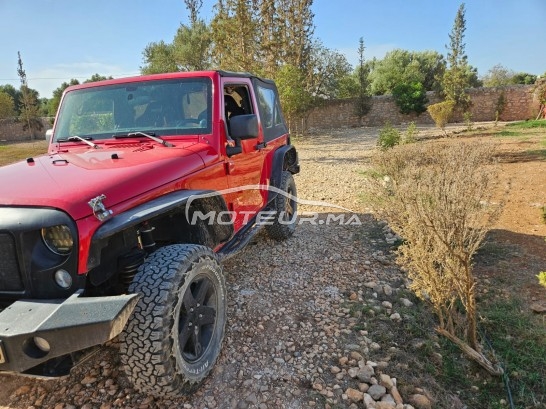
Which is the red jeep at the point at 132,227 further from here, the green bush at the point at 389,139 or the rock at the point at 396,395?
the green bush at the point at 389,139

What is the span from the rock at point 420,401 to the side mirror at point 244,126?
2157mm

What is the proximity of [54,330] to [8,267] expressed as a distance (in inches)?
19.1

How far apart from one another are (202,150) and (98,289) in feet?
4.00

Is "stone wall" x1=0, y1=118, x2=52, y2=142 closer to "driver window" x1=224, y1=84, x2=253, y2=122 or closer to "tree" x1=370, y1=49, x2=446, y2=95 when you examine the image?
"tree" x1=370, y1=49, x2=446, y2=95

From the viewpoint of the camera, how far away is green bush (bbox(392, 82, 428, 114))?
24.7 m

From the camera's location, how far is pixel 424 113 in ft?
82.3

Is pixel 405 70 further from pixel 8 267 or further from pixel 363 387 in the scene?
pixel 8 267

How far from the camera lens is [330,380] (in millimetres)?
2412

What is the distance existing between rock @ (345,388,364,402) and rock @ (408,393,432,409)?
30 centimetres

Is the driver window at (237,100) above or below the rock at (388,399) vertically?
above

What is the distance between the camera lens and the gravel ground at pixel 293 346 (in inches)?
89.4

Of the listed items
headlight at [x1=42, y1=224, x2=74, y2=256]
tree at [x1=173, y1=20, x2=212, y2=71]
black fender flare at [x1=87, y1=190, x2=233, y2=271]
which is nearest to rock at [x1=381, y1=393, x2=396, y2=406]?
black fender flare at [x1=87, y1=190, x2=233, y2=271]

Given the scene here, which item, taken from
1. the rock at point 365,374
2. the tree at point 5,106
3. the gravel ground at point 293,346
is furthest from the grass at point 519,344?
the tree at point 5,106

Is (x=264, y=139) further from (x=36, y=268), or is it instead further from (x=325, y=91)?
(x=325, y=91)
